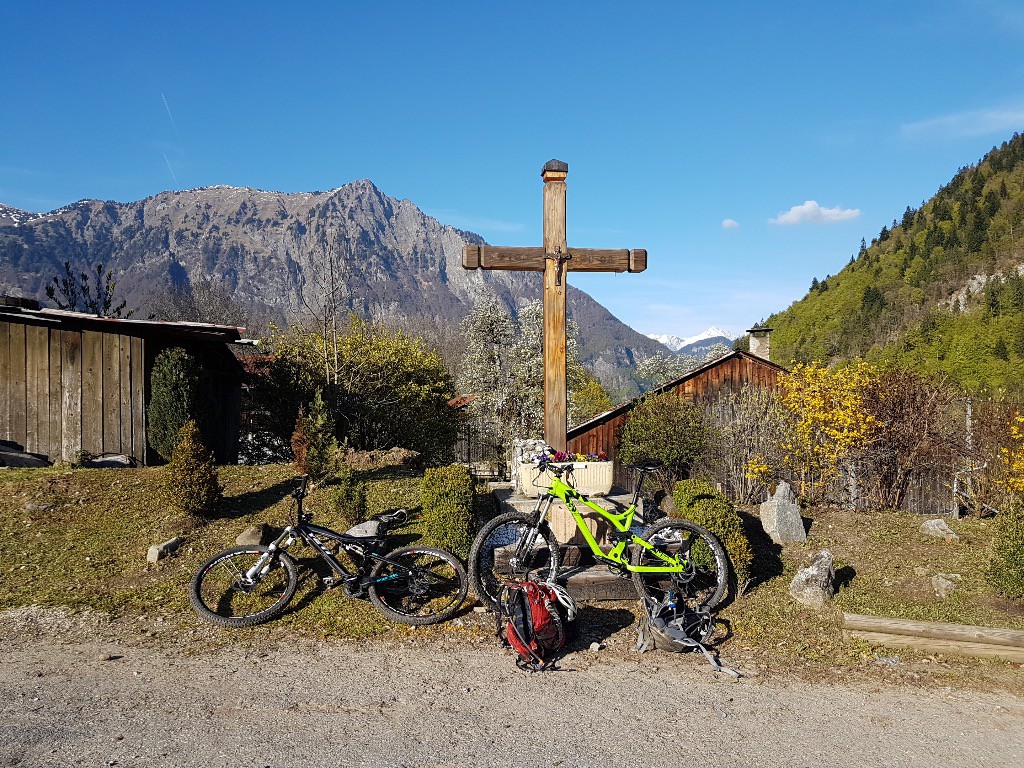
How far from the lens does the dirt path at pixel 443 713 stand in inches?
154

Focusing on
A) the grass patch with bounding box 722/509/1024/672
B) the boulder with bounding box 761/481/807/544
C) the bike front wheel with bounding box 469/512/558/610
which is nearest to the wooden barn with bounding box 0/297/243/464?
the bike front wheel with bounding box 469/512/558/610

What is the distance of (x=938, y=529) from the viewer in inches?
337

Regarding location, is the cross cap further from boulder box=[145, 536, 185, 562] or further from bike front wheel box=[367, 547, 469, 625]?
boulder box=[145, 536, 185, 562]

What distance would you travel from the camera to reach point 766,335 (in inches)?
899

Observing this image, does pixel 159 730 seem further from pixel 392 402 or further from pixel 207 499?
pixel 392 402

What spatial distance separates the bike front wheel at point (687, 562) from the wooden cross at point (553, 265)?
192 cm

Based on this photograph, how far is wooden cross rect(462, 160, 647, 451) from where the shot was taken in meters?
8.05

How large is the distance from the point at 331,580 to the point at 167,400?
24.9 ft

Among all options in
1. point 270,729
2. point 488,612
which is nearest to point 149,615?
point 270,729

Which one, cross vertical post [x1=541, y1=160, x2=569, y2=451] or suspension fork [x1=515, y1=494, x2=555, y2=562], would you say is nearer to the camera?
suspension fork [x1=515, y1=494, x2=555, y2=562]

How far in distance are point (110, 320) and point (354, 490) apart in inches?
275

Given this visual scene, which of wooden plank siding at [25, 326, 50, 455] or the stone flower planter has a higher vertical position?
wooden plank siding at [25, 326, 50, 455]

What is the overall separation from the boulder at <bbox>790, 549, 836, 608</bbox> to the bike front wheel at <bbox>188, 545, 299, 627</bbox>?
5.09 meters

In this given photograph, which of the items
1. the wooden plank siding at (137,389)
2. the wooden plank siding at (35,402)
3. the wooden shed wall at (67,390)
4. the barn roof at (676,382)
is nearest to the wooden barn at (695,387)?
the barn roof at (676,382)
